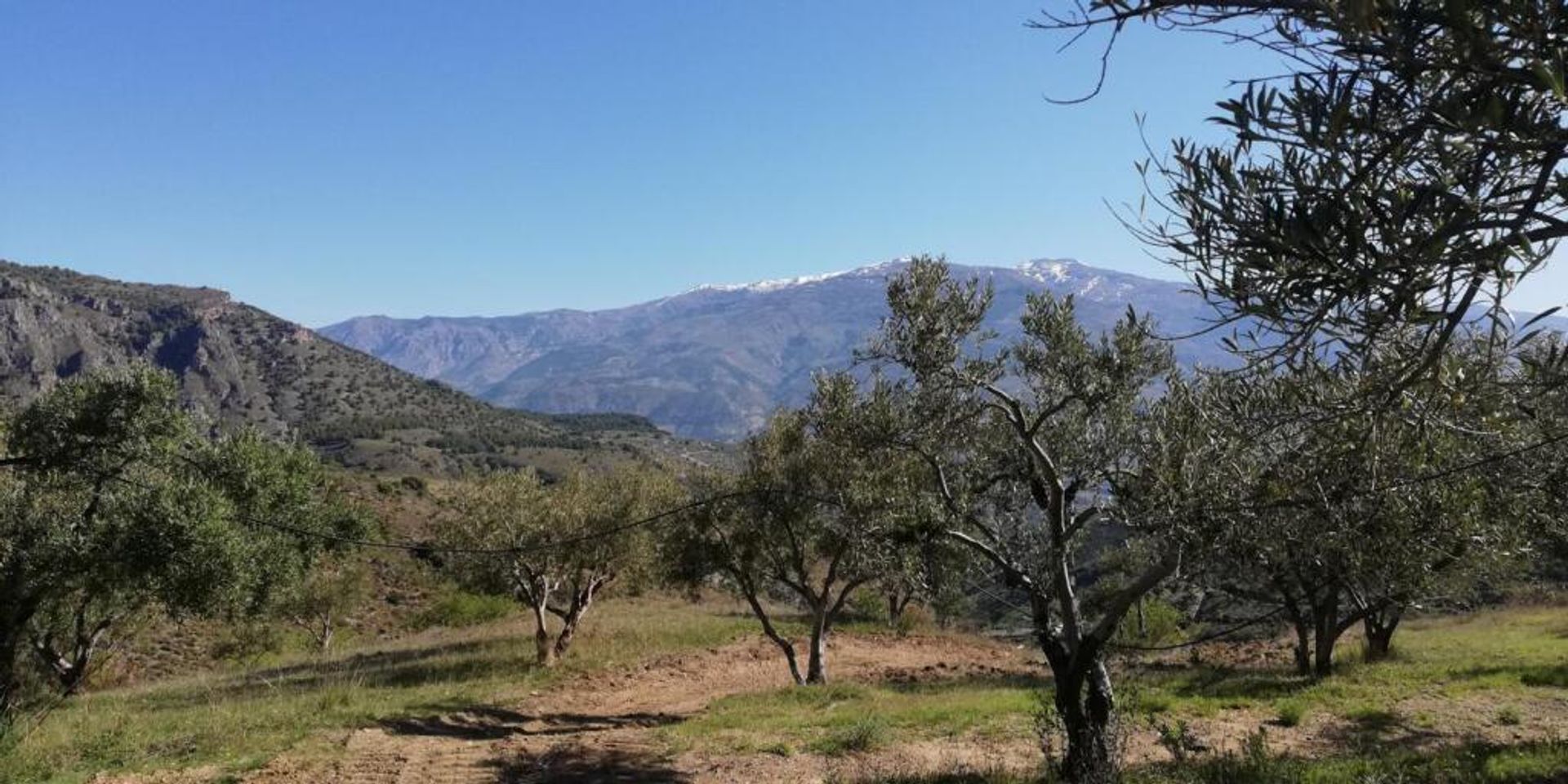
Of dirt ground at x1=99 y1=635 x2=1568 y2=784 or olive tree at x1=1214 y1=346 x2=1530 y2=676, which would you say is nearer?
olive tree at x1=1214 y1=346 x2=1530 y2=676

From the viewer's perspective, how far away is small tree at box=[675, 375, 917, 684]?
49.7 ft

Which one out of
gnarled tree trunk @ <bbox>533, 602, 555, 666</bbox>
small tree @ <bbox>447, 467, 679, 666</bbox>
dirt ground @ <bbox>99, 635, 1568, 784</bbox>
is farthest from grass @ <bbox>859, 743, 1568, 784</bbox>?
gnarled tree trunk @ <bbox>533, 602, 555, 666</bbox>

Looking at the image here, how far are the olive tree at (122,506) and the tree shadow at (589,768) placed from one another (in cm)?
712

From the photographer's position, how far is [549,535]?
93.2ft

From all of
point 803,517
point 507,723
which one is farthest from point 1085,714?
point 507,723

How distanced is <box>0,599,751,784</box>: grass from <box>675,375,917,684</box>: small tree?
7.12 metres

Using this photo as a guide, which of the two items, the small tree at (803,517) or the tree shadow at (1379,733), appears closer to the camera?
the tree shadow at (1379,733)

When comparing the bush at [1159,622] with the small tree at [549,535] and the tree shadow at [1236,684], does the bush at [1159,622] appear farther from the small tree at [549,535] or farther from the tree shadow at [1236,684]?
the small tree at [549,535]

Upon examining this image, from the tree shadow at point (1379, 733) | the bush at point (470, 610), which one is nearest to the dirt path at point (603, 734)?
the tree shadow at point (1379, 733)

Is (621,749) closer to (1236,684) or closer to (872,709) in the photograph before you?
(872,709)

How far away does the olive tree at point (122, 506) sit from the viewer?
1585 centimetres

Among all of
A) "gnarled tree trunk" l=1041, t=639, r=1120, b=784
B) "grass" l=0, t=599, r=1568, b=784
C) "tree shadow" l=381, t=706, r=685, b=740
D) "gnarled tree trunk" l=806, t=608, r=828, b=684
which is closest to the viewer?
"gnarled tree trunk" l=1041, t=639, r=1120, b=784

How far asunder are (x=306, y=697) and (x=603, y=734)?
7.69m

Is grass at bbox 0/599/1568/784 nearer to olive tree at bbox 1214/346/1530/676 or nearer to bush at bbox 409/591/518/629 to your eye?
olive tree at bbox 1214/346/1530/676
